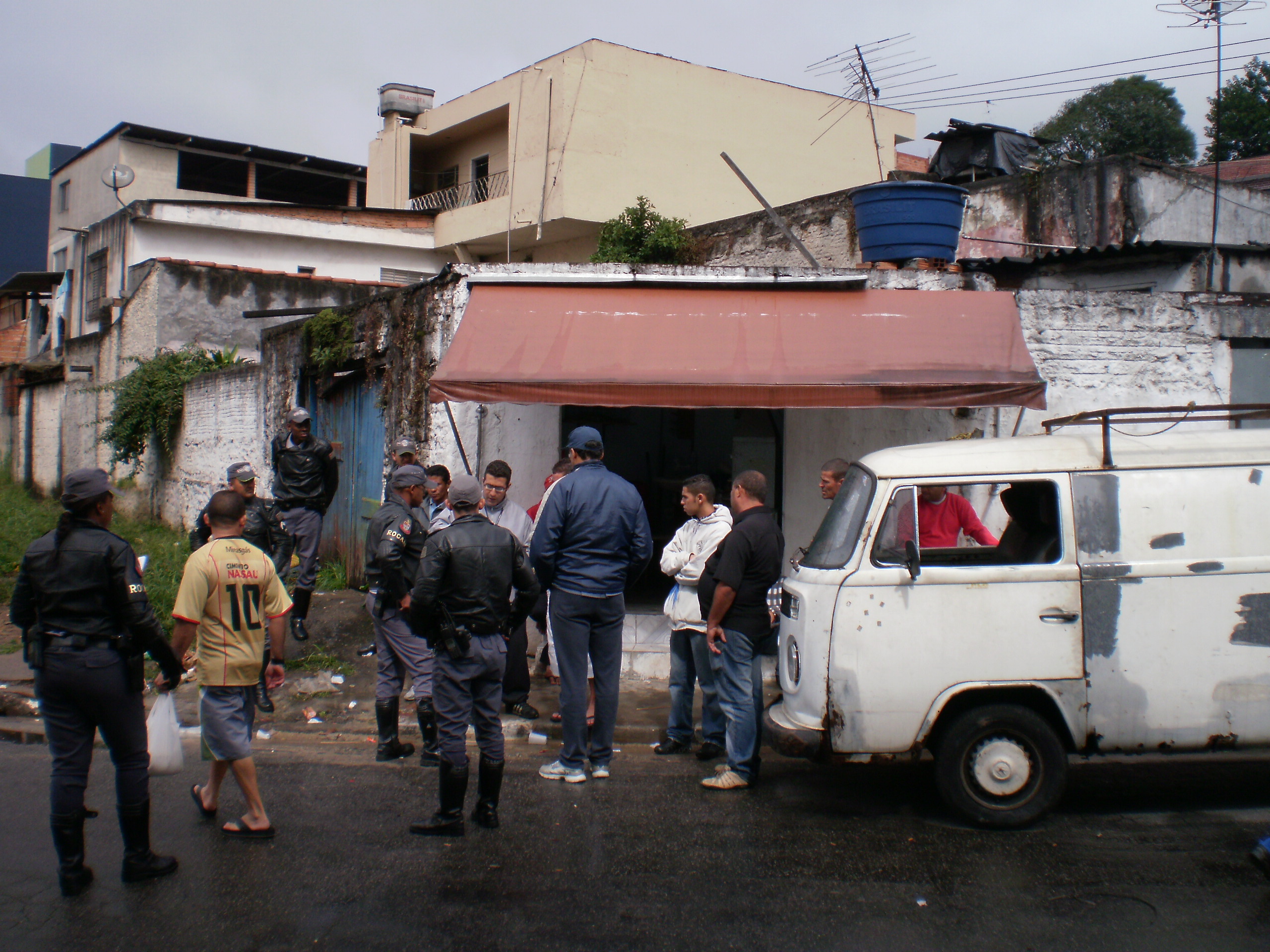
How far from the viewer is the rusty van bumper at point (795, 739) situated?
456 centimetres

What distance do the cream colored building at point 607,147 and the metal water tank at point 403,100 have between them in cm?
9

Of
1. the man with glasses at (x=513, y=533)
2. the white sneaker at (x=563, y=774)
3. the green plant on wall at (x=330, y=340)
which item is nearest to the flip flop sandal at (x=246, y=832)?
the white sneaker at (x=563, y=774)

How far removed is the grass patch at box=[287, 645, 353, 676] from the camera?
7.30m

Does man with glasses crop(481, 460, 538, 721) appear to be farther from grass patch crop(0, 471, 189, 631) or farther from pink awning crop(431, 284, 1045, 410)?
grass patch crop(0, 471, 189, 631)

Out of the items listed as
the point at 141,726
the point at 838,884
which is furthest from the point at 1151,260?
the point at 141,726

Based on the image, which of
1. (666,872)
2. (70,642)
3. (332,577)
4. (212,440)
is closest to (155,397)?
(212,440)

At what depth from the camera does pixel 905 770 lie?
221 inches

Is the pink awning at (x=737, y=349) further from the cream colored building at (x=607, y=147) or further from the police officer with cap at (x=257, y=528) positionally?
the cream colored building at (x=607, y=147)

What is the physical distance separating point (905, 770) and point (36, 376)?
20.7 m

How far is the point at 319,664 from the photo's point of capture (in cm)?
740

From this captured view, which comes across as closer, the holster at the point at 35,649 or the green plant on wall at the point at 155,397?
the holster at the point at 35,649

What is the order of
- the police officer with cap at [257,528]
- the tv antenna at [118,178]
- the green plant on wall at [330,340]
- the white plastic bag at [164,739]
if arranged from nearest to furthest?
the white plastic bag at [164,739] < the police officer with cap at [257,528] < the green plant on wall at [330,340] < the tv antenna at [118,178]

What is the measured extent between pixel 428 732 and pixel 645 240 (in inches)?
333

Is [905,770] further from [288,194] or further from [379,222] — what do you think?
[288,194]
